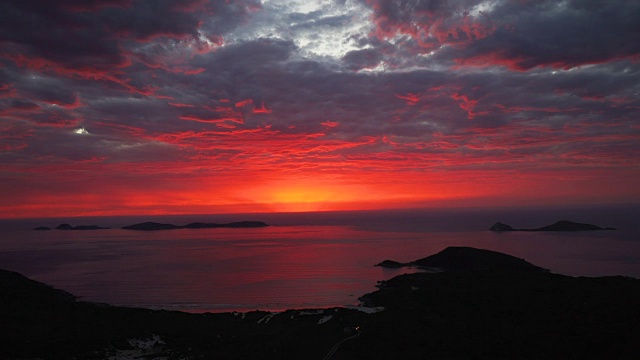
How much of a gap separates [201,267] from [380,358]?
71409 mm

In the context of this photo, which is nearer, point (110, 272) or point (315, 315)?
point (315, 315)

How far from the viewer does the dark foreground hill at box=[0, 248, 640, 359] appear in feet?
83.6

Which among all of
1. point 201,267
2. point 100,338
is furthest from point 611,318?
point 201,267

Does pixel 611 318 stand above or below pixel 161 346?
above

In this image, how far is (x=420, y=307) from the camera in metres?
39.5

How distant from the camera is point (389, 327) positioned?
106 ft

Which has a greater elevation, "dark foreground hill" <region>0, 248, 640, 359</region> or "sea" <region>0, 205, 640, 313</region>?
"dark foreground hill" <region>0, 248, 640, 359</region>

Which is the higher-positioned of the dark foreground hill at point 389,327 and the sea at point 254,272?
the dark foreground hill at point 389,327

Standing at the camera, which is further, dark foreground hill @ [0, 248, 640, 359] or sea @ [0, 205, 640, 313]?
sea @ [0, 205, 640, 313]

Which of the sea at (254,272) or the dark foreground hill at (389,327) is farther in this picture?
the sea at (254,272)

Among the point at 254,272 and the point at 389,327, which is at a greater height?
the point at 389,327

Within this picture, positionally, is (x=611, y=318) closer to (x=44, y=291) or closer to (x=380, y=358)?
(x=380, y=358)

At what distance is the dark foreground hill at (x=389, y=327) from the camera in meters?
25.5

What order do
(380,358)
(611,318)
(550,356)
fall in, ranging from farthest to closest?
(611,318) → (380,358) → (550,356)
